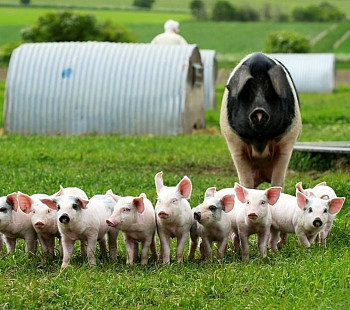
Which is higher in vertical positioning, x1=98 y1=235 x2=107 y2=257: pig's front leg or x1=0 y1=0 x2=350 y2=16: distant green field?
x1=98 y1=235 x2=107 y2=257: pig's front leg

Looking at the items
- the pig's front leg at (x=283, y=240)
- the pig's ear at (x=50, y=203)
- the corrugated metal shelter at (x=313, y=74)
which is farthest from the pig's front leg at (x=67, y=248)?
the corrugated metal shelter at (x=313, y=74)

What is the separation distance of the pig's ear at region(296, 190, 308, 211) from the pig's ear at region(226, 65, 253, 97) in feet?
6.19

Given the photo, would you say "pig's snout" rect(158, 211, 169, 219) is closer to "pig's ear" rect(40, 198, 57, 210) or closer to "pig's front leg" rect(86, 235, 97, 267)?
"pig's front leg" rect(86, 235, 97, 267)

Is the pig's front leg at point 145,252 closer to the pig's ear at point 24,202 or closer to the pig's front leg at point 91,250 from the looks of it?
the pig's front leg at point 91,250

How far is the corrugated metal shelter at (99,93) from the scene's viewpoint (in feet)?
65.4

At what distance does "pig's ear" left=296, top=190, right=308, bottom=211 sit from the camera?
7.93 m

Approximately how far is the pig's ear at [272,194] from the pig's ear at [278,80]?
6.39 ft

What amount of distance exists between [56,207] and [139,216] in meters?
0.62

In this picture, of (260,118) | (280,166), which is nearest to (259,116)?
(260,118)

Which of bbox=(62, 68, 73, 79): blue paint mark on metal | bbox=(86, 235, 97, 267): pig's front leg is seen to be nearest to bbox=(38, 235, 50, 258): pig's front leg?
bbox=(86, 235, 97, 267): pig's front leg

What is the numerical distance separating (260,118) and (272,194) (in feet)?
5.78

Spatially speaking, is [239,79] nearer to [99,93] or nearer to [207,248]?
[207,248]

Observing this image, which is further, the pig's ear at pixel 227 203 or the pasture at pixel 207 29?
the pasture at pixel 207 29

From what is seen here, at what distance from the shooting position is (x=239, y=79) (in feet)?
31.7
